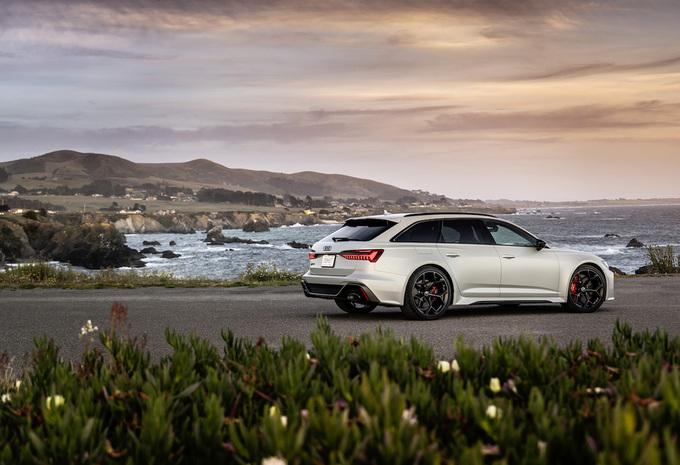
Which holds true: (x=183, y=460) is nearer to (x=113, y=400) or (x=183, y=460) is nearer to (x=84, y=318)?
(x=113, y=400)

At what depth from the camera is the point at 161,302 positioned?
1491cm

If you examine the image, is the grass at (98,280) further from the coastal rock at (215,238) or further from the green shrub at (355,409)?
the coastal rock at (215,238)

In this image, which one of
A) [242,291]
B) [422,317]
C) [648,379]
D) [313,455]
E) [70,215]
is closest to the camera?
[313,455]

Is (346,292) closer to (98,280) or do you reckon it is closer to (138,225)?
(98,280)

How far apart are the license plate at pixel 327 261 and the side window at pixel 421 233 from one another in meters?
1.07

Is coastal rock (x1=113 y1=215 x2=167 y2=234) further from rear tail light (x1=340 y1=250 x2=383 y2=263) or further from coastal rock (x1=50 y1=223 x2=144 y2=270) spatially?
rear tail light (x1=340 y1=250 x2=383 y2=263)

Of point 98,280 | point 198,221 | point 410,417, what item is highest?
point 198,221

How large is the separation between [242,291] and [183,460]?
14.1 meters

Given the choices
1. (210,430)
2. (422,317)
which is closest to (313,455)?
(210,430)

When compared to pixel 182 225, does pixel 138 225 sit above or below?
below

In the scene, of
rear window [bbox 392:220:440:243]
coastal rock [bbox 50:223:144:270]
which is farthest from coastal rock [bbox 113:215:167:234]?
rear window [bbox 392:220:440:243]

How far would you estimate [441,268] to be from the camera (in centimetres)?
1177

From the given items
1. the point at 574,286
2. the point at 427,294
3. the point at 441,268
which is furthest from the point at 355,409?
the point at 574,286

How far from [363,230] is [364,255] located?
0.63 meters
